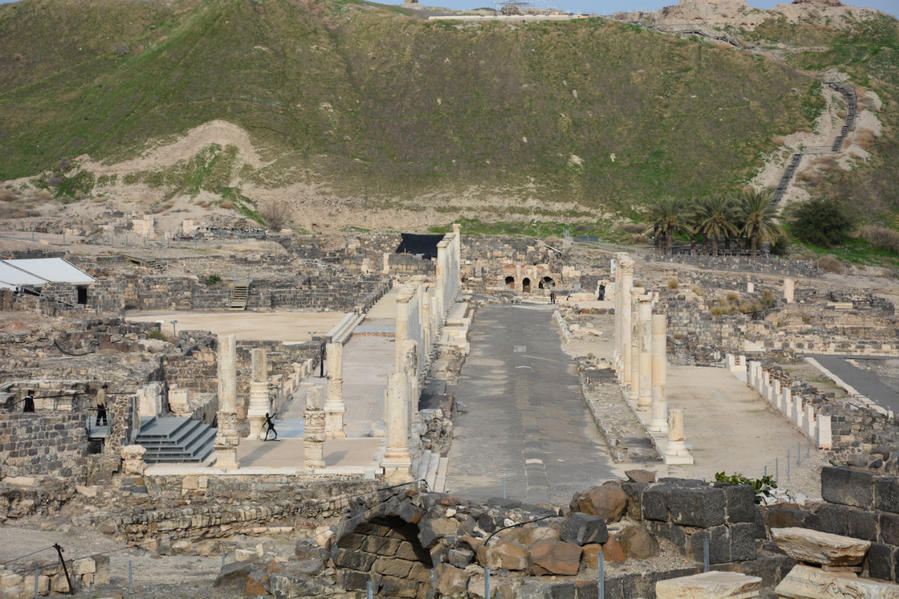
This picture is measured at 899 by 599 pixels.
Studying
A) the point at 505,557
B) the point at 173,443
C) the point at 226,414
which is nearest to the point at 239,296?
the point at 173,443

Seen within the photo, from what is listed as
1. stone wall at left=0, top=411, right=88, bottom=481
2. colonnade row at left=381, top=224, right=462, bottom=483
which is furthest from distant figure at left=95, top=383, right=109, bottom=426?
colonnade row at left=381, top=224, right=462, bottom=483

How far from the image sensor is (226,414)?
68.3 feet

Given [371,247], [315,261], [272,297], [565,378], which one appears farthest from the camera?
[371,247]

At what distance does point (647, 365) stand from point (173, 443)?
41.1 ft

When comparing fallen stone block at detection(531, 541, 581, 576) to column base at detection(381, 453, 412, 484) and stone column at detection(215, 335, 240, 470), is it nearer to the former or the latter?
column base at detection(381, 453, 412, 484)

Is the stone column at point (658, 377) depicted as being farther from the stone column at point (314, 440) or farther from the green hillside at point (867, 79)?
the green hillside at point (867, 79)

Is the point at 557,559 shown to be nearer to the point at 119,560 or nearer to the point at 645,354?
the point at 119,560

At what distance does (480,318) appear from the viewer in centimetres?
5275

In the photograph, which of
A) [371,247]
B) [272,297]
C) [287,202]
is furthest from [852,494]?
[287,202]

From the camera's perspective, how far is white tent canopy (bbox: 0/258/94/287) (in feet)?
134

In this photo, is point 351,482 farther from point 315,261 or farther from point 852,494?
point 315,261

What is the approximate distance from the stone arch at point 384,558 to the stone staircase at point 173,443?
24.5ft

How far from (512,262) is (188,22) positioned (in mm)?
71678

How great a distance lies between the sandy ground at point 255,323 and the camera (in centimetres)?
3859
